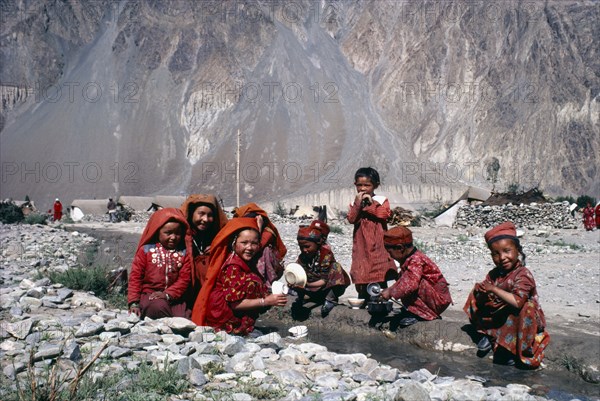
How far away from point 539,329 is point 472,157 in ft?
163

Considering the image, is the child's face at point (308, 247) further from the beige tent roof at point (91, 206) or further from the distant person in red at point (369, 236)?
the beige tent roof at point (91, 206)

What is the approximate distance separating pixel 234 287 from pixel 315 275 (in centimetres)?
136

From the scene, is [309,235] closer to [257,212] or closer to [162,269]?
[257,212]

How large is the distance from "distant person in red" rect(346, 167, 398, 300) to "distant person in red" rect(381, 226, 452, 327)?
477mm

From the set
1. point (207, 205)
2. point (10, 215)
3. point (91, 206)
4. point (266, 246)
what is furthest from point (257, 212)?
point (91, 206)

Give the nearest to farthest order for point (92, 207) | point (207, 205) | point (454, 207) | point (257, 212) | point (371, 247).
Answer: point (207, 205)
point (371, 247)
point (257, 212)
point (454, 207)
point (92, 207)

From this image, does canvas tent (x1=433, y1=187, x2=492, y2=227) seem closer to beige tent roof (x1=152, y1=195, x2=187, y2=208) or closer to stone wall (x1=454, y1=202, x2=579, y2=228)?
stone wall (x1=454, y1=202, x2=579, y2=228)

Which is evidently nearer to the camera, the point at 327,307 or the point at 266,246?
the point at 327,307

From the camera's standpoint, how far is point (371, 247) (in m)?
5.96

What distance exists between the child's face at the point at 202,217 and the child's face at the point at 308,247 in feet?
3.04

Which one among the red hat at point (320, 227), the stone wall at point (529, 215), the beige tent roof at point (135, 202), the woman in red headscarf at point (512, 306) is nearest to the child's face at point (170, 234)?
the red hat at point (320, 227)

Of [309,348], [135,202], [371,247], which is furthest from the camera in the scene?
[135,202]

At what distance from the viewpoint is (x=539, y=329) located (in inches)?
179

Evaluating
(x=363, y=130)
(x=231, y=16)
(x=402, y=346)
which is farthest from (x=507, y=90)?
(x=402, y=346)
